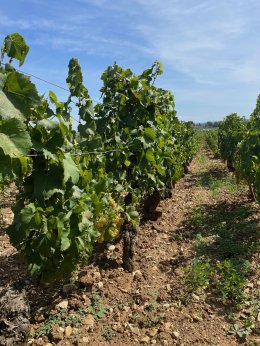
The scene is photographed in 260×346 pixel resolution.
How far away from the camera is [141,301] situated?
4.53 metres

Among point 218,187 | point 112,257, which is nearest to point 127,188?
point 112,257

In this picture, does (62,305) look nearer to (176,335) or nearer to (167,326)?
(167,326)

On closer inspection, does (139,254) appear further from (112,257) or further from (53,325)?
(53,325)

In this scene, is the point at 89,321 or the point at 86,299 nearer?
the point at 89,321

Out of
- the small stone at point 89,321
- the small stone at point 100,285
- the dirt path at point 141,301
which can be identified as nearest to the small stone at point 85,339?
the dirt path at point 141,301

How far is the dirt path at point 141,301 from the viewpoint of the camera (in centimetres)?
386

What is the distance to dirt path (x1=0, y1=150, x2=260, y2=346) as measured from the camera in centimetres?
386

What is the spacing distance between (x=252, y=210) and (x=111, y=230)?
17.0ft

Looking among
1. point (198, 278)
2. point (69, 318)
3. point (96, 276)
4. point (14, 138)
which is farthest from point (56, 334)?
point (14, 138)

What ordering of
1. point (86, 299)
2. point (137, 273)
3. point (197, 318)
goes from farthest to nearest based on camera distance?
point (137, 273)
point (86, 299)
point (197, 318)

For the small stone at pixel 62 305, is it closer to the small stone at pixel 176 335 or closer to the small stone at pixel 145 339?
the small stone at pixel 145 339

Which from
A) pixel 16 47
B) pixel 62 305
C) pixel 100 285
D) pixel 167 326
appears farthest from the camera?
pixel 100 285

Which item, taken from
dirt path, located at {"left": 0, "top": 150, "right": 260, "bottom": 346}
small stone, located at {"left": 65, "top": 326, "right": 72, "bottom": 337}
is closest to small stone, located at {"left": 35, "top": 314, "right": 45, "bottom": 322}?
dirt path, located at {"left": 0, "top": 150, "right": 260, "bottom": 346}

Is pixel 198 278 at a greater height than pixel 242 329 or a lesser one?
greater
